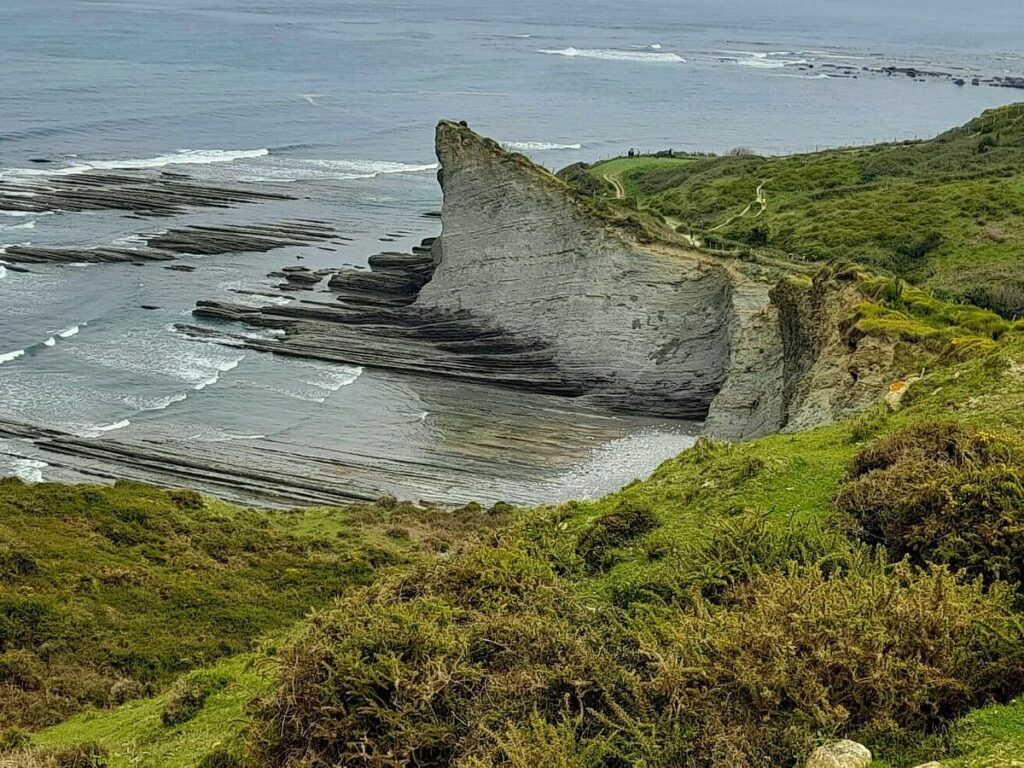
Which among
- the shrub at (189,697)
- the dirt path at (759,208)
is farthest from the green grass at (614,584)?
the dirt path at (759,208)

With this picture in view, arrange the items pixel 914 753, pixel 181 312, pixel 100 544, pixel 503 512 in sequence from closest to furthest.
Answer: pixel 914 753 < pixel 100 544 < pixel 503 512 < pixel 181 312

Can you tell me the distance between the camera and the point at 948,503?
562 inches

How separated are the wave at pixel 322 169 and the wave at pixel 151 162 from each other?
3.11 metres

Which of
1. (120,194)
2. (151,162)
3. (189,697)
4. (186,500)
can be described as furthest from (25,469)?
(151,162)

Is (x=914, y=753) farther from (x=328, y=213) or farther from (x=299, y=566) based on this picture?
(x=328, y=213)

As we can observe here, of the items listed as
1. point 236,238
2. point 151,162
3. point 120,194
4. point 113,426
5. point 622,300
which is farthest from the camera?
point 151,162

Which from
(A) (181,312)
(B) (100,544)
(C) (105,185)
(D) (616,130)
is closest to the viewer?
(B) (100,544)

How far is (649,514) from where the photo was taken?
18891 millimetres

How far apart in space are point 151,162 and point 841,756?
93111 mm

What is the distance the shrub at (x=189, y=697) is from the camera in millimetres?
17672

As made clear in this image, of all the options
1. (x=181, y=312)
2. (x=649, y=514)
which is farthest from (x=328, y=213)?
(x=649, y=514)

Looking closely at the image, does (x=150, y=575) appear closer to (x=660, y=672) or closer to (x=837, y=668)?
(x=660, y=672)

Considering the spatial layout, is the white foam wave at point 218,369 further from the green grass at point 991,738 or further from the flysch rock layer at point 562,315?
the green grass at point 991,738

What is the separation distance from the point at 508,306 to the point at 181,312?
18500mm
